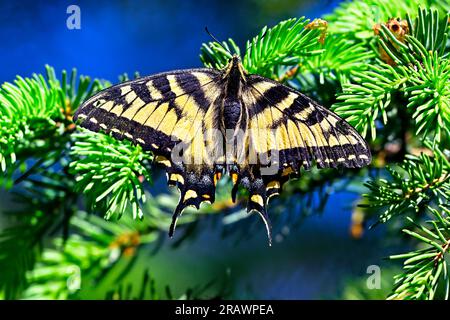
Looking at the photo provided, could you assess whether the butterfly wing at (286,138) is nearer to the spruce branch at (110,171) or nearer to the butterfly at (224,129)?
the butterfly at (224,129)

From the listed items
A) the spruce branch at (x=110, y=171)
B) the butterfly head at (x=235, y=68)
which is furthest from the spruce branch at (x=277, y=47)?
the spruce branch at (x=110, y=171)

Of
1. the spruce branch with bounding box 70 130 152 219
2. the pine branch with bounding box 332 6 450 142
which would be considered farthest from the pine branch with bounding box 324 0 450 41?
the spruce branch with bounding box 70 130 152 219

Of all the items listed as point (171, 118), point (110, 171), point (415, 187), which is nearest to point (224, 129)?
point (171, 118)

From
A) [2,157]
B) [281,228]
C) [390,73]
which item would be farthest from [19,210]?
[390,73]

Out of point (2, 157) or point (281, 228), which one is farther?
point (281, 228)

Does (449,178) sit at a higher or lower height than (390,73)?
lower

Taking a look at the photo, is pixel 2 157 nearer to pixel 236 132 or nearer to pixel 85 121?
pixel 85 121
